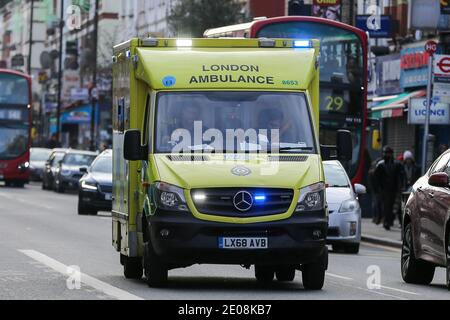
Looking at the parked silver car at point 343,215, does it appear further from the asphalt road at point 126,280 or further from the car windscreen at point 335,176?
the asphalt road at point 126,280

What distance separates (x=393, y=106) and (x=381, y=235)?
1267cm

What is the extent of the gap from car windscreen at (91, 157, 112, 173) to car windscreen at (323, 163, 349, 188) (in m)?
11.6

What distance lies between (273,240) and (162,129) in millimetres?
1869

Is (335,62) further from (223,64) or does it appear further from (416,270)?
(223,64)

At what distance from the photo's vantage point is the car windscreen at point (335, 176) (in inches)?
1141

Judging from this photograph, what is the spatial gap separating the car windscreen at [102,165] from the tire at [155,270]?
23502 mm

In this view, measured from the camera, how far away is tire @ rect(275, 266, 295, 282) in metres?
18.3

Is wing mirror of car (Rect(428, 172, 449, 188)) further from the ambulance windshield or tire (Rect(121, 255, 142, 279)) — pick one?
tire (Rect(121, 255, 142, 279))

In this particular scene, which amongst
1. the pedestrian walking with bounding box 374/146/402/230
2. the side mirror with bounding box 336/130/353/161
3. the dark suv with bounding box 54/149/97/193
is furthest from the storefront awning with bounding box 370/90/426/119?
the side mirror with bounding box 336/130/353/161

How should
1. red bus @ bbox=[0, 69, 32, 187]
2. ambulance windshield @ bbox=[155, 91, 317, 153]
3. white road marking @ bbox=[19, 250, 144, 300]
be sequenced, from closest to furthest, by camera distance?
white road marking @ bbox=[19, 250, 144, 300] → ambulance windshield @ bbox=[155, 91, 317, 153] → red bus @ bbox=[0, 69, 32, 187]
